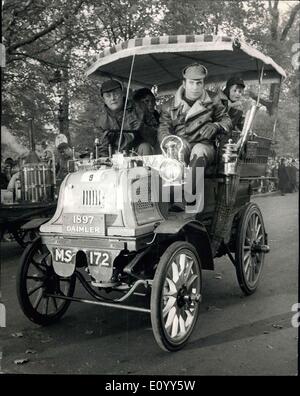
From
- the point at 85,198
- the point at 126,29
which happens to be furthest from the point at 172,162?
the point at 126,29

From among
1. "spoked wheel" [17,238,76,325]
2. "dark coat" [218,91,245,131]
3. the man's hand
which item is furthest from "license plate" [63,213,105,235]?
"dark coat" [218,91,245,131]

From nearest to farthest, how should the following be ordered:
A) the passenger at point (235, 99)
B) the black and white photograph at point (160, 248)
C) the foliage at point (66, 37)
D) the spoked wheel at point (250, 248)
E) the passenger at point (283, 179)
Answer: the black and white photograph at point (160, 248), the spoked wheel at point (250, 248), the passenger at point (235, 99), the foliage at point (66, 37), the passenger at point (283, 179)

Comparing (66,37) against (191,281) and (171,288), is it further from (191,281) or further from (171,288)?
(171,288)

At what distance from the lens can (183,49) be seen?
4805 mm

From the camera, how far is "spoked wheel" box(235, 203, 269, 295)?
5.31m

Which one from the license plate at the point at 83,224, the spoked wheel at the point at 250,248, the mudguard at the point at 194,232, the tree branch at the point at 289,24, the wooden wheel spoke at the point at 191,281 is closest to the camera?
the mudguard at the point at 194,232

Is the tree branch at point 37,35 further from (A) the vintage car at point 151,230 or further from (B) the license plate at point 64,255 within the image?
(B) the license plate at point 64,255

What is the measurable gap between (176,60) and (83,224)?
2.85 m

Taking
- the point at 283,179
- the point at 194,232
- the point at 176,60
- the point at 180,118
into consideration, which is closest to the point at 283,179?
the point at 283,179

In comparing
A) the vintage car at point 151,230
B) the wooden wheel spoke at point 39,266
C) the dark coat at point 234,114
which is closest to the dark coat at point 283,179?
the dark coat at point 234,114

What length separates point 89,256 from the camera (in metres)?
4.04

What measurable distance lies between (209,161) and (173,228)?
49.2 inches

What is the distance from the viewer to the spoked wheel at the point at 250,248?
5312mm
